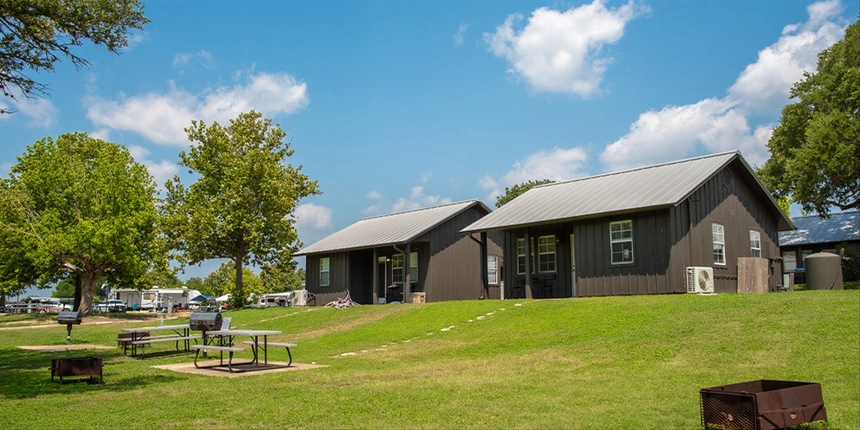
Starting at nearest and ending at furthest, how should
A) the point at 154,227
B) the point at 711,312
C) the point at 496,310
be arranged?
the point at 711,312 → the point at 496,310 → the point at 154,227

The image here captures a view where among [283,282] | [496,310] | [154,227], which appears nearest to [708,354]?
[496,310]

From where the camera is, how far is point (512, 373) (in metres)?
10.9

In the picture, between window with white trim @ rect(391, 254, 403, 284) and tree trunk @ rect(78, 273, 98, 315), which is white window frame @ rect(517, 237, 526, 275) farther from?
tree trunk @ rect(78, 273, 98, 315)

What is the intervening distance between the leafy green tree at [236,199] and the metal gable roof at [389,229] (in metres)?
3.64

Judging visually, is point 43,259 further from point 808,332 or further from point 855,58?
point 855,58

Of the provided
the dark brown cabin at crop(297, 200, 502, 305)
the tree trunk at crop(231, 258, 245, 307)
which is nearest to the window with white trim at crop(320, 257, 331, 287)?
the dark brown cabin at crop(297, 200, 502, 305)

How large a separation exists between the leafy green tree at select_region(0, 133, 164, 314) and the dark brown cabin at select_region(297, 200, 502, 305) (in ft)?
35.1

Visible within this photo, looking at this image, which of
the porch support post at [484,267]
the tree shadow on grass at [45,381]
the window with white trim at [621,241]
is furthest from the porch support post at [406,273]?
the tree shadow on grass at [45,381]

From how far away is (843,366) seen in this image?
9.42m

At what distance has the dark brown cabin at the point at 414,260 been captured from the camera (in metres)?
28.0

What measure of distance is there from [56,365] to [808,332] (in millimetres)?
12546

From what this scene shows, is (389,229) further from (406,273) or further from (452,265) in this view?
(406,273)

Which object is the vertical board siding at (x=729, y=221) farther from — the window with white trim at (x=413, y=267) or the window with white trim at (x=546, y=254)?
the window with white trim at (x=413, y=267)

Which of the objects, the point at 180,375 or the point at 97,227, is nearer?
the point at 180,375
